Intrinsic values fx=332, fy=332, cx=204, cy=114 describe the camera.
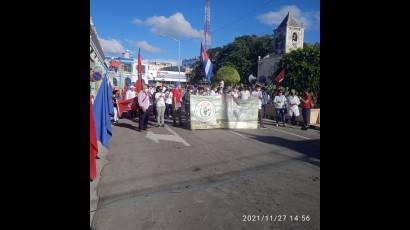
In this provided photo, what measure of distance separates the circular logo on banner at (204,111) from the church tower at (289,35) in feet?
205

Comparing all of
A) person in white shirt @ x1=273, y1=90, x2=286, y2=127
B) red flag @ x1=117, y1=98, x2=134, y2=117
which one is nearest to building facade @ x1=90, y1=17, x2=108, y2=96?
red flag @ x1=117, y1=98, x2=134, y2=117

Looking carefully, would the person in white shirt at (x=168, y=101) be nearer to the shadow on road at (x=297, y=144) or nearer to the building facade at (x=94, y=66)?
the building facade at (x=94, y=66)

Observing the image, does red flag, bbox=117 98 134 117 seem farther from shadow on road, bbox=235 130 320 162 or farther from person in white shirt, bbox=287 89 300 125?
person in white shirt, bbox=287 89 300 125

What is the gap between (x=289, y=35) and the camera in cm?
7269

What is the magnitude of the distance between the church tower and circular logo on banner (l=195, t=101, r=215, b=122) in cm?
6250

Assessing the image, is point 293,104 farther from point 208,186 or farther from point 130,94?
point 208,186

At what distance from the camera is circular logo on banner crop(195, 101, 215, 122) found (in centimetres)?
1287

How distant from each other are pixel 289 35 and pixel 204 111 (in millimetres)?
64857

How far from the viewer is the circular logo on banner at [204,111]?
42.2ft

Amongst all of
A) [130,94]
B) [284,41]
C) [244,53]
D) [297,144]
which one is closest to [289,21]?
[284,41]

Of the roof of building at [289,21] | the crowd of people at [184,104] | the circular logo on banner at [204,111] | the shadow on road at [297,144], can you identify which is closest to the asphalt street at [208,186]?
the shadow on road at [297,144]
